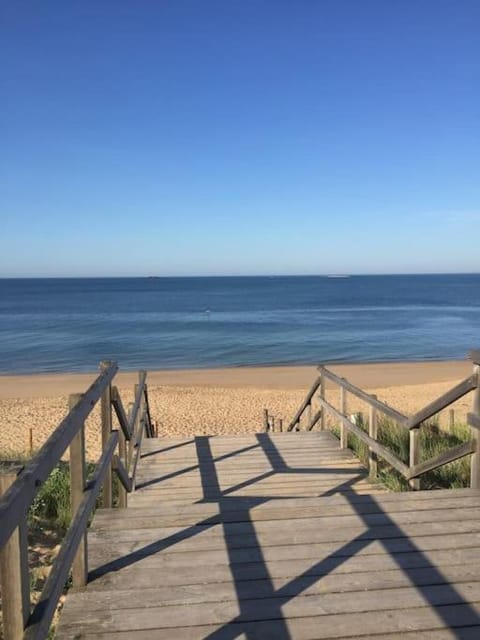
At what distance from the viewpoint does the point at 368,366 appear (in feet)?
90.6

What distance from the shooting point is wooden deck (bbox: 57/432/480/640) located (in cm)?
259

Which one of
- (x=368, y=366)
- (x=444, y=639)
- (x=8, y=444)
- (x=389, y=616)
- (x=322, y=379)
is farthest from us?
(x=368, y=366)

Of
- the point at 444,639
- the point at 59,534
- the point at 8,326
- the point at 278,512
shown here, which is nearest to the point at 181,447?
the point at 59,534

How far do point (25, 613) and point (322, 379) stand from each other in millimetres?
6490

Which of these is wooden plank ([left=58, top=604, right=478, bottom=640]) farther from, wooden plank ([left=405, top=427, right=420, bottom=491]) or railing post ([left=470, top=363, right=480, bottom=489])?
wooden plank ([left=405, top=427, right=420, bottom=491])

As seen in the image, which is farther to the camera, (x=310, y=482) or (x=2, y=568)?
(x=310, y=482)

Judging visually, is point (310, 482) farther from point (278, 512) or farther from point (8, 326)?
point (8, 326)

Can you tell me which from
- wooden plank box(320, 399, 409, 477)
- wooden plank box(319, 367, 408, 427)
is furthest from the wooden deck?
wooden plank box(319, 367, 408, 427)

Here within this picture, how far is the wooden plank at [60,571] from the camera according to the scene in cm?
196

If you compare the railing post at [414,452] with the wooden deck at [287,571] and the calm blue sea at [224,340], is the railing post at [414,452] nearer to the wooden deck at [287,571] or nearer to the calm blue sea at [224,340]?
the wooden deck at [287,571]

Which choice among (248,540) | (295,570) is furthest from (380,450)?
(295,570)

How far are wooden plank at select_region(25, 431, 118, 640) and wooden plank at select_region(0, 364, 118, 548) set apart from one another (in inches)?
15.6

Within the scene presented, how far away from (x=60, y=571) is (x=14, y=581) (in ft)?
1.65

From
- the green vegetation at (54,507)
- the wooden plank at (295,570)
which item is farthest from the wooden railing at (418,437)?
the green vegetation at (54,507)
